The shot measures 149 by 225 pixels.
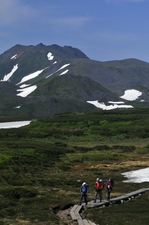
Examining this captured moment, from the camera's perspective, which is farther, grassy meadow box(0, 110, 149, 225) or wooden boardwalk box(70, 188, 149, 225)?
grassy meadow box(0, 110, 149, 225)

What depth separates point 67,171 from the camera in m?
71.1

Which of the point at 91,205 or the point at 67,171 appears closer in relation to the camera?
the point at 91,205

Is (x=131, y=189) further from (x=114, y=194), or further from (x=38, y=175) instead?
(x=38, y=175)

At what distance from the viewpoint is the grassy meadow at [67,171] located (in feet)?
115

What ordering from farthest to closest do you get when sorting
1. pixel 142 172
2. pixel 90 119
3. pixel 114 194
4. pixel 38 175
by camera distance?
pixel 90 119 < pixel 142 172 < pixel 38 175 < pixel 114 194

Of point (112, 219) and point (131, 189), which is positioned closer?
point (112, 219)

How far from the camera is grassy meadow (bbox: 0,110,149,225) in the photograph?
35.0 m

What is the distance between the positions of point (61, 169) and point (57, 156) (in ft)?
60.5

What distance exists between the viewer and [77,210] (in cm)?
3612

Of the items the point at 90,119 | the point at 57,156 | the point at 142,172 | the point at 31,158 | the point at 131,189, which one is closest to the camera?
the point at 131,189

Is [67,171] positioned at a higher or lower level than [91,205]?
lower

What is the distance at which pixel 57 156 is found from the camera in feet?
301

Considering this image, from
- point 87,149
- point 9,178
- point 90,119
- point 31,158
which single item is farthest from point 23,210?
point 90,119

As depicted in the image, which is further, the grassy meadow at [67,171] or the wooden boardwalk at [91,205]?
the grassy meadow at [67,171]
